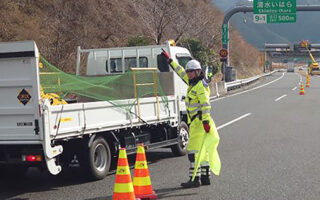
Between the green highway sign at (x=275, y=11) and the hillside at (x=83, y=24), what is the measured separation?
5894 mm

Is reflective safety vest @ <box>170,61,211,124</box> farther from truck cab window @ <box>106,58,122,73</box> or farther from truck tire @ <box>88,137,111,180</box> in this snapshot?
truck cab window @ <box>106,58,122,73</box>

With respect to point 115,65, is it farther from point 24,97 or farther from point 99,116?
point 24,97

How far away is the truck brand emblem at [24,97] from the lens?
22.9 feet

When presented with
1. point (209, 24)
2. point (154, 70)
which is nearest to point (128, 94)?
point (154, 70)

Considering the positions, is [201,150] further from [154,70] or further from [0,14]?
[0,14]

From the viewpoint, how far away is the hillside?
1061 inches

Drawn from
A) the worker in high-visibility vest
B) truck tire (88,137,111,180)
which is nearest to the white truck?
truck tire (88,137,111,180)

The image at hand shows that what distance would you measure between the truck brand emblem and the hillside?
61.5 feet

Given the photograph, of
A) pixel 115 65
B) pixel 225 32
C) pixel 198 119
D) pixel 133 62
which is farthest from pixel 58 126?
pixel 225 32

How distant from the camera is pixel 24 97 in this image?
275 inches

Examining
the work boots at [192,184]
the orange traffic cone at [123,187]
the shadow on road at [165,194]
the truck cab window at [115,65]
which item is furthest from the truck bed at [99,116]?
the truck cab window at [115,65]

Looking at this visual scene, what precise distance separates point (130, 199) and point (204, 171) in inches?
68.2

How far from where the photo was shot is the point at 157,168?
905 centimetres

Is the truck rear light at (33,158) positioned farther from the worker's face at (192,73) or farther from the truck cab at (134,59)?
the truck cab at (134,59)
